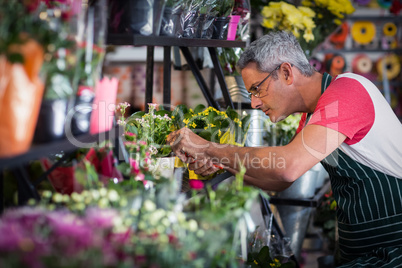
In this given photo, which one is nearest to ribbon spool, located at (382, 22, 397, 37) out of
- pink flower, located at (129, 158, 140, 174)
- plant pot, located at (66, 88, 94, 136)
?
pink flower, located at (129, 158, 140, 174)

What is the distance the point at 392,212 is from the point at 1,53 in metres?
1.46

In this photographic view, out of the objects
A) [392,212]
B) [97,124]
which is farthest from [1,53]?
[392,212]

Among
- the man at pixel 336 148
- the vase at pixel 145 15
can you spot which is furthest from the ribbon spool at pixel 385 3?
the vase at pixel 145 15

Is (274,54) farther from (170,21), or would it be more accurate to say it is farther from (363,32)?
(363,32)

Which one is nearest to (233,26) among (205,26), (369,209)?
(205,26)

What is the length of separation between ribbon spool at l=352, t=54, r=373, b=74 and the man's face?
16.2ft

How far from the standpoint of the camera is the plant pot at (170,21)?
1.57m

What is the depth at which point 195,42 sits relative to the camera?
188 cm

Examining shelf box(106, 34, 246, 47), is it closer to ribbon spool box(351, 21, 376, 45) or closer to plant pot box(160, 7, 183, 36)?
plant pot box(160, 7, 183, 36)

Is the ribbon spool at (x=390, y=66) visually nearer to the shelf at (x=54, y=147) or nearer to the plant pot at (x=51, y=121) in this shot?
the shelf at (x=54, y=147)

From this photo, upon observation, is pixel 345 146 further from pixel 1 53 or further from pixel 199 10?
pixel 1 53

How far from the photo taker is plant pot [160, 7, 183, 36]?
5.14 feet

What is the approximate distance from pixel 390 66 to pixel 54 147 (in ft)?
20.2

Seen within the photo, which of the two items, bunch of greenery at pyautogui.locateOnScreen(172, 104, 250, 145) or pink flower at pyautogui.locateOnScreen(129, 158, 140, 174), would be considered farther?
bunch of greenery at pyautogui.locateOnScreen(172, 104, 250, 145)
